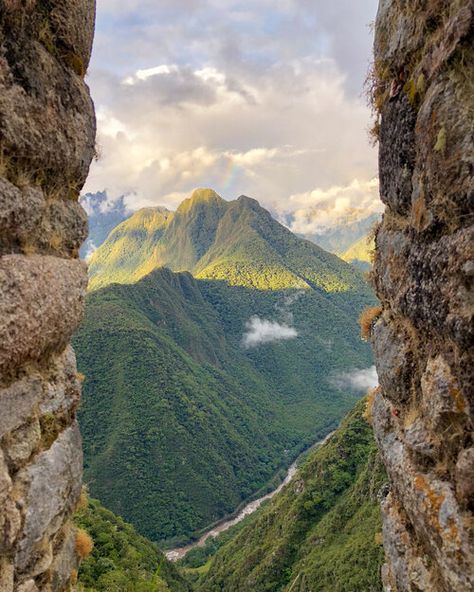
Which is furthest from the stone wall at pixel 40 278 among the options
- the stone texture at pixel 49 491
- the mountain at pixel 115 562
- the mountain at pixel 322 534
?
the mountain at pixel 322 534

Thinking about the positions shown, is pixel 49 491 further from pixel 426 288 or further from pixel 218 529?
pixel 218 529

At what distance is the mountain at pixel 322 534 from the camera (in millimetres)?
48219

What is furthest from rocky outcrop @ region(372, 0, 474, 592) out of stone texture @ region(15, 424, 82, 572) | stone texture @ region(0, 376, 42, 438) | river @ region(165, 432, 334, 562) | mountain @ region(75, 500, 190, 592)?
river @ region(165, 432, 334, 562)

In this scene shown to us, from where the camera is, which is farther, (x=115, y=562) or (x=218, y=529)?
(x=218, y=529)

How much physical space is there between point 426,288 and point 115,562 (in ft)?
167

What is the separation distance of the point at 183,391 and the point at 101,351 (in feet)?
98.9

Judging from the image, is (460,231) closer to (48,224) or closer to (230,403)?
(48,224)

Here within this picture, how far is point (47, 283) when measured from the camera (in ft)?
28.5

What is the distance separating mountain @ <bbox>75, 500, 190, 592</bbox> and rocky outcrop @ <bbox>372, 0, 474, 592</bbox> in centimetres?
2667

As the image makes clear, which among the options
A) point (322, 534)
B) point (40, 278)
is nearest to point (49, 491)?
point (40, 278)

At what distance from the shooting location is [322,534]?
206ft

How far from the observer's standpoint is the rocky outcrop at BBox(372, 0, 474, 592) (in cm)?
675

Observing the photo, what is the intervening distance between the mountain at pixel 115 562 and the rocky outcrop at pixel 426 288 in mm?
26668

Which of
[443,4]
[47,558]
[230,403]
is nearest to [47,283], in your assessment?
[47,558]
